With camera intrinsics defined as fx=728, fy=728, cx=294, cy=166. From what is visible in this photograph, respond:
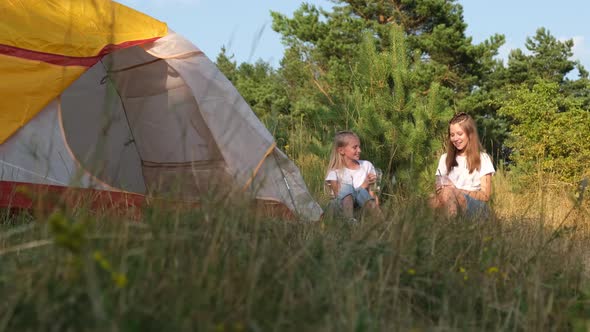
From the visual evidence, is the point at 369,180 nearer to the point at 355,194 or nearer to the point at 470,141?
the point at 355,194

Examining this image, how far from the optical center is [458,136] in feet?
17.3

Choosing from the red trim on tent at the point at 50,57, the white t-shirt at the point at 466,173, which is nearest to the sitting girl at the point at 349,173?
the white t-shirt at the point at 466,173

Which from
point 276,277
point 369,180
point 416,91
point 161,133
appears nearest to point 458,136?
point 369,180

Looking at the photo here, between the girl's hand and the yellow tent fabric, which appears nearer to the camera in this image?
the yellow tent fabric

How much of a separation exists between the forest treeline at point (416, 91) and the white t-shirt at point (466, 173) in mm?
368

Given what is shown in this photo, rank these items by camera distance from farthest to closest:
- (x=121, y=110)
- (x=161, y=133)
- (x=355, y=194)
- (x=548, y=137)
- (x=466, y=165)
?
(x=548, y=137) < (x=121, y=110) < (x=161, y=133) < (x=466, y=165) < (x=355, y=194)

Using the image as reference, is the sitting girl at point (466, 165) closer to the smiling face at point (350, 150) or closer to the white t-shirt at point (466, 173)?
the white t-shirt at point (466, 173)

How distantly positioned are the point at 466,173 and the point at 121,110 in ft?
9.11

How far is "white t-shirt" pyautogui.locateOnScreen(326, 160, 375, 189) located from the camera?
5.30m

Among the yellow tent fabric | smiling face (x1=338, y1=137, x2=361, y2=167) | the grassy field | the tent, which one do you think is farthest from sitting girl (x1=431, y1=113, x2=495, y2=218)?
the yellow tent fabric

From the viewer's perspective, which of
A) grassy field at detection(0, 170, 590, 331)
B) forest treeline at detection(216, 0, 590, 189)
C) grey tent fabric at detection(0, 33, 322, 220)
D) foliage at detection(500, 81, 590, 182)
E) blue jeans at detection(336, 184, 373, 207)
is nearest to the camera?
grassy field at detection(0, 170, 590, 331)

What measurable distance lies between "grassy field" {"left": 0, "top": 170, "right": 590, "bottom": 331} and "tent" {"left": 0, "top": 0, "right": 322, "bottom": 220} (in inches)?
36.5

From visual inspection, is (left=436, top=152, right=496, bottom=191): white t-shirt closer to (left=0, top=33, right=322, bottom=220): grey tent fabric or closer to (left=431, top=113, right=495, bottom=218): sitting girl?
(left=431, top=113, right=495, bottom=218): sitting girl

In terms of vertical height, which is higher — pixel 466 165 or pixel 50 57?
pixel 50 57
